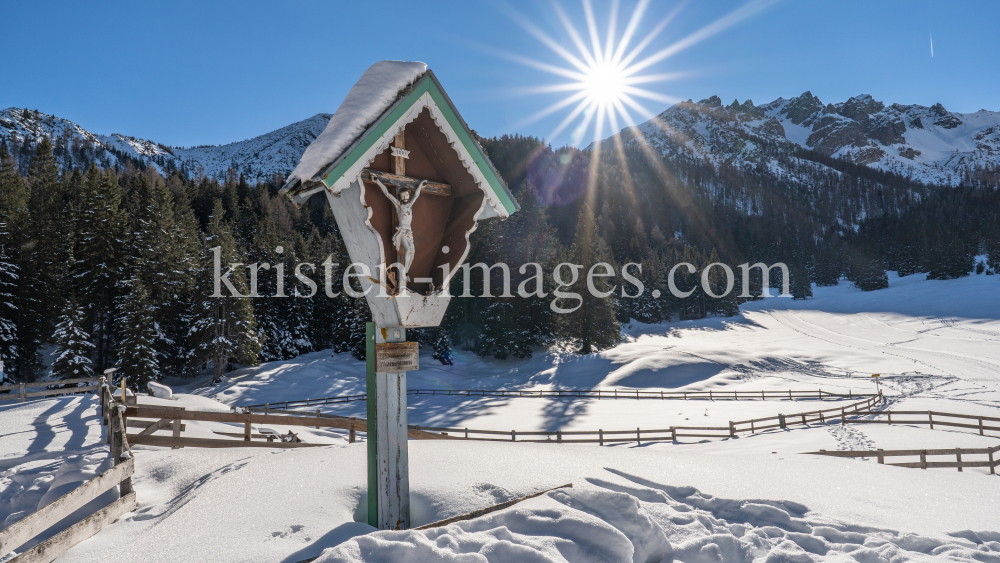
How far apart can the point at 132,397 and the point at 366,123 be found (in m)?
18.0

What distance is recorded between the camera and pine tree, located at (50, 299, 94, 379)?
2516cm

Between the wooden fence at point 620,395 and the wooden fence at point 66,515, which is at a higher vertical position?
the wooden fence at point 66,515

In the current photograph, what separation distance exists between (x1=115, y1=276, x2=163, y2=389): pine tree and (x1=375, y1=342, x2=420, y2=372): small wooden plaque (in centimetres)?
3025

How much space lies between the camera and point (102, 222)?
31.7 m

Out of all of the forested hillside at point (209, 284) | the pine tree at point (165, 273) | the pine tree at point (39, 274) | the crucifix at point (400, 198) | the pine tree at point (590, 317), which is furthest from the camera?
the pine tree at point (590, 317)

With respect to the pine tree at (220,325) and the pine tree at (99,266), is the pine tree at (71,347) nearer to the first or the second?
the pine tree at (99,266)

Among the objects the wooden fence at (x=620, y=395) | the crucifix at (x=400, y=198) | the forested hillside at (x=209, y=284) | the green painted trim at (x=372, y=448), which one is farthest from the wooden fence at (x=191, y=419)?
the forested hillside at (x=209, y=284)

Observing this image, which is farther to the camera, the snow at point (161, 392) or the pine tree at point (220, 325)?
the pine tree at point (220, 325)

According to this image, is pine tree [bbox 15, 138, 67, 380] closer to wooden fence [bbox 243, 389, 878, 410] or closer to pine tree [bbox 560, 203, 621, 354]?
wooden fence [bbox 243, 389, 878, 410]

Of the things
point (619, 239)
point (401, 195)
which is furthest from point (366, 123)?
point (619, 239)

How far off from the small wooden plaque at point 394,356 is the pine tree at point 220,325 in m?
32.3

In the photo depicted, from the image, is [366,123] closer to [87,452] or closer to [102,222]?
[87,452]

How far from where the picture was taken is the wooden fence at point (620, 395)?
2547 centimetres

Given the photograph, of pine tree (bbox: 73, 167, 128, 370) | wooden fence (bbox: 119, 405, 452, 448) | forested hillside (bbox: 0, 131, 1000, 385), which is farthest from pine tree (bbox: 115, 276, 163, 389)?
wooden fence (bbox: 119, 405, 452, 448)
